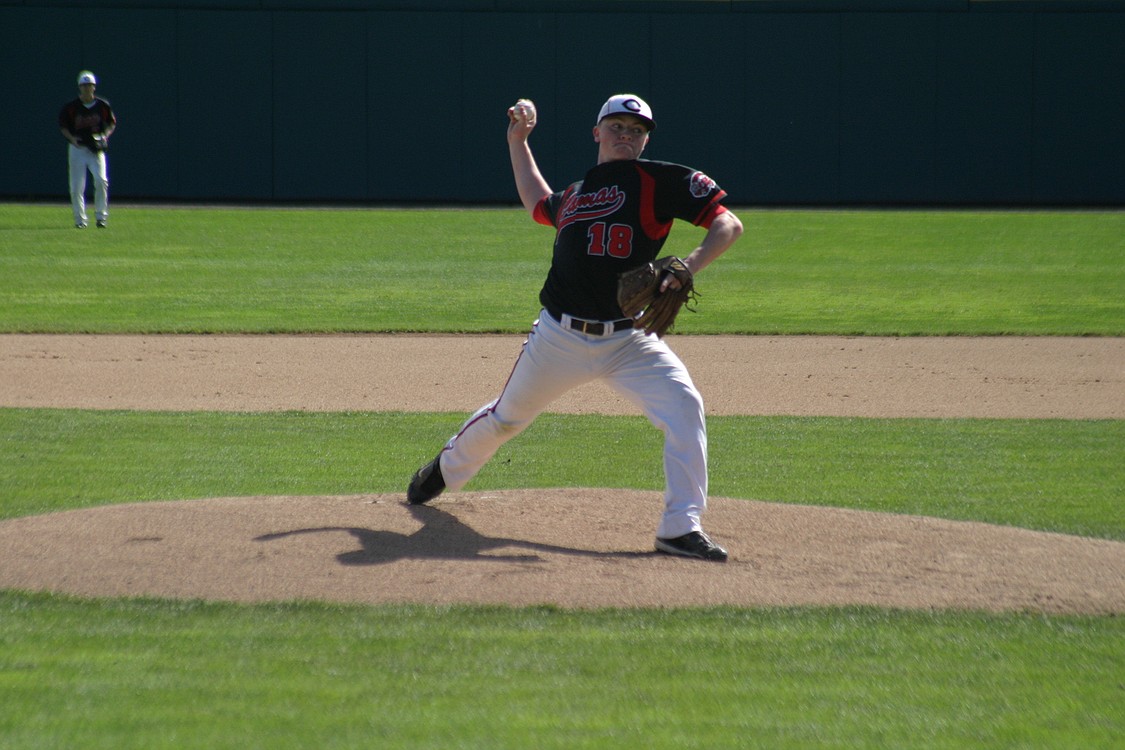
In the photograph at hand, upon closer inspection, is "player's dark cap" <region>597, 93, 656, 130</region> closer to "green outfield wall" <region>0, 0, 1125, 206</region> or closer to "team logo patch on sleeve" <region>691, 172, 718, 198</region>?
"team logo patch on sleeve" <region>691, 172, 718, 198</region>

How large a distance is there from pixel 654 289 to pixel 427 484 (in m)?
1.41

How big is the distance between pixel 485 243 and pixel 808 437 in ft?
37.3

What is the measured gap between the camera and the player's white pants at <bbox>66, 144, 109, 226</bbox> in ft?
57.0

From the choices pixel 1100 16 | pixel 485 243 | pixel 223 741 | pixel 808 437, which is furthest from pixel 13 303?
pixel 1100 16

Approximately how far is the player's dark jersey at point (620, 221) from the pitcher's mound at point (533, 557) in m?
0.96

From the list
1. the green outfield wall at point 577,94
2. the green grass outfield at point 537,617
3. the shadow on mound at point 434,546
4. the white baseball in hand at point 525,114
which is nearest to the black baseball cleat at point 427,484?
the shadow on mound at point 434,546

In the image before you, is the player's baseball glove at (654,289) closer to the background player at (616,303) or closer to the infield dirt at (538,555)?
the background player at (616,303)

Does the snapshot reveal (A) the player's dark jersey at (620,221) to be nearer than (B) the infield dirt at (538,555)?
No

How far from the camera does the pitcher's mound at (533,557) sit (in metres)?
4.51

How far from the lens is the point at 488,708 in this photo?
11.3 ft

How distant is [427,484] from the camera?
219 inches

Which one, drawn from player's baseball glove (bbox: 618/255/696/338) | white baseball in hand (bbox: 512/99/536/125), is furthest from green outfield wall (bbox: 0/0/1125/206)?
player's baseball glove (bbox: 618/255/696/338)

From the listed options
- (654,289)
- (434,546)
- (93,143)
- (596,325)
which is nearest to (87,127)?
(93,143)

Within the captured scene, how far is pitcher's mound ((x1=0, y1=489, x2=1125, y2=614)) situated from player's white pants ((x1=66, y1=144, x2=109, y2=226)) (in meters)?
13.1
